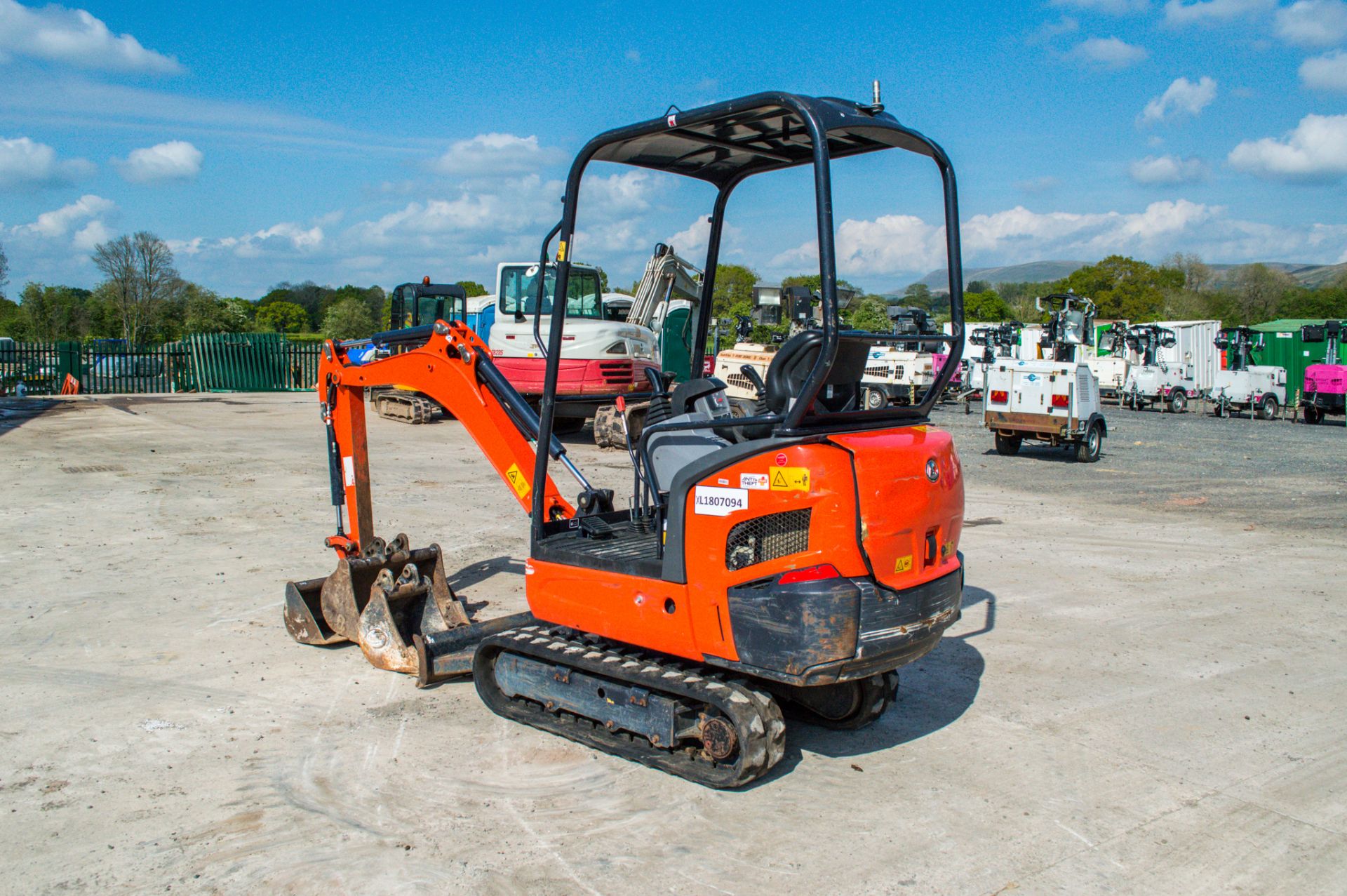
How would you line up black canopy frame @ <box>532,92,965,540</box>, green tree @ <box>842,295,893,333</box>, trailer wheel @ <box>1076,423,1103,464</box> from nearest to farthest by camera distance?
black canopy frame @ <box>532,92,965,540</box> < green tree @ <box>842,295,893,333</box> < trailer wheel @ <box>1076,423,1103,464</box>

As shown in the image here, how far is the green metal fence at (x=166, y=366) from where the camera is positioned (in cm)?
2892

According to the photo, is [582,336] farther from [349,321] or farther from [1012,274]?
[1012,274]

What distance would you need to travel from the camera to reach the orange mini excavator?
402 cm

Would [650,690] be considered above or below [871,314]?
below

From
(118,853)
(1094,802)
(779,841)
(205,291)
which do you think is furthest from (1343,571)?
(205,291)

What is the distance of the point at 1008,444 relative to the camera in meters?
17.9

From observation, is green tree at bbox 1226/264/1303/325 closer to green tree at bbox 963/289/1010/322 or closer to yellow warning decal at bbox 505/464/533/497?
green tree at bbox 963/289/1010/322

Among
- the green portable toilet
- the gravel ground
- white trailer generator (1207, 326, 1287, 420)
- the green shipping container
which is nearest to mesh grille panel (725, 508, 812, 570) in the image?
the gravel ground

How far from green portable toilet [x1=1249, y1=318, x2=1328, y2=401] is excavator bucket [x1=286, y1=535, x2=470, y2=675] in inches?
1480

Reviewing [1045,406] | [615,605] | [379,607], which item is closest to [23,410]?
[379,607]

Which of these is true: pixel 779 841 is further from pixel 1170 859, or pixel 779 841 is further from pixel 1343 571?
pixel 1343 571

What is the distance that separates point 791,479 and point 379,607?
9.82 feet

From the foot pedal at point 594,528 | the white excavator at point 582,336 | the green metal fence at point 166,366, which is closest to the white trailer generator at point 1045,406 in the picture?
the white excavator at point 582,336

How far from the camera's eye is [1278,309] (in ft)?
230
